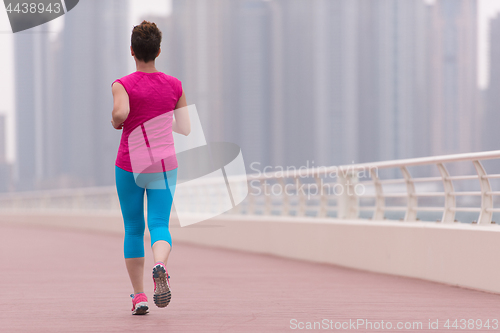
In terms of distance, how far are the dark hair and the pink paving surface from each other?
66.9 inches

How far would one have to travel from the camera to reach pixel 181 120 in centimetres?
486

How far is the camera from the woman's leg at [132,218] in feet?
15.7

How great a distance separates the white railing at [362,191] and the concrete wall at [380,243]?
0.23 meters

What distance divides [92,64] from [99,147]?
34.7 metres

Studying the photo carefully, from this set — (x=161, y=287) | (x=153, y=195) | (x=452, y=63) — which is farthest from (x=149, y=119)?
(x=452, y=63)

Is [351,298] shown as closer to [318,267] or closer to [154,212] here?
[154,212]

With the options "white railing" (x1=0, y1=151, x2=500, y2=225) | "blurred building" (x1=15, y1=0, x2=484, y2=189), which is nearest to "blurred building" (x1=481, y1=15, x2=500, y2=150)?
"blurred building" (x1=15, y1=0, x2=484, y2=189)

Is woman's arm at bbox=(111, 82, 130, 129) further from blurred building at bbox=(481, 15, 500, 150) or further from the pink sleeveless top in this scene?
blurred building at bbox=(481, 15, 500, 150)

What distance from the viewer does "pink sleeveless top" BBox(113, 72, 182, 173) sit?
4719 mm

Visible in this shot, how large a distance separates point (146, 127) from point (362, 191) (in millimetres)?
5706

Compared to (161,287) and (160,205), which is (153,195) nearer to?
(160,205)

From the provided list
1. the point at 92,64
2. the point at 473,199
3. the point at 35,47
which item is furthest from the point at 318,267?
the point at 92,64

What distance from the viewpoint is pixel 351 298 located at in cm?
602

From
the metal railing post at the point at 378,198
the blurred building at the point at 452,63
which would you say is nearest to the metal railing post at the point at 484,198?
the metal railing post at the point at 378,198
